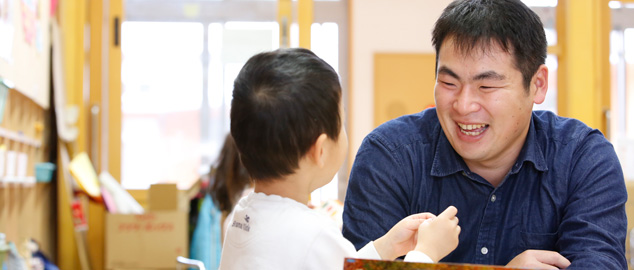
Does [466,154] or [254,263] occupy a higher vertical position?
[466,154]

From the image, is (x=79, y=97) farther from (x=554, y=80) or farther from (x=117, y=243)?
(x=554, y=80)

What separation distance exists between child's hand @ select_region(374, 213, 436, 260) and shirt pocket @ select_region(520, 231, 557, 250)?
1.35 ft

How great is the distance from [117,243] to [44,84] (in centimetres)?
98

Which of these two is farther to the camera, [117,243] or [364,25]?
[364,25]

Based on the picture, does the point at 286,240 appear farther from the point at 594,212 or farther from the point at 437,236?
the point at 594,212

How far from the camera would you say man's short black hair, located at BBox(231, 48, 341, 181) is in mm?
1130

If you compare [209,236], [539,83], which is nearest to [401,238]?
[539,83]

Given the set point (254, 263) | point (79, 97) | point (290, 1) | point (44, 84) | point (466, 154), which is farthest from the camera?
point (290, 1)

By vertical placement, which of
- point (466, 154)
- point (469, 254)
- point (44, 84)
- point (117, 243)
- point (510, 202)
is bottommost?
point (117, 243)

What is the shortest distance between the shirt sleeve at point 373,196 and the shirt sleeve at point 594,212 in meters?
0.37

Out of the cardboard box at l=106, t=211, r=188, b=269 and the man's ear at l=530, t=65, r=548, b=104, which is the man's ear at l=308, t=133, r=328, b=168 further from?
the cardboard box at l=106, t=211, r=188, b=269

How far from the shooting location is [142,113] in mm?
4641

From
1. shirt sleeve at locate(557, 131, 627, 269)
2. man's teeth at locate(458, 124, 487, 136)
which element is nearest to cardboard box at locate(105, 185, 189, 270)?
man's teeth at locate(458, 124, 487, 136)

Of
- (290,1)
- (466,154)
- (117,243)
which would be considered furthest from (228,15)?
(466,154)
